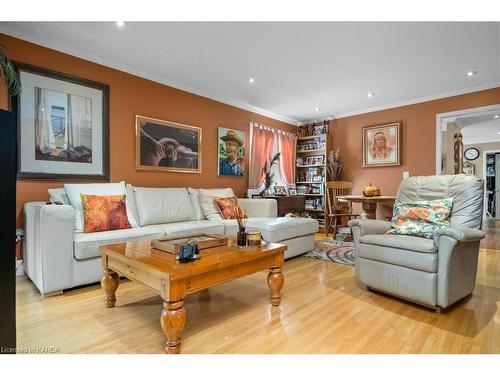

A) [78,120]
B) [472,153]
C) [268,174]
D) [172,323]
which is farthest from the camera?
Result: [472,153]

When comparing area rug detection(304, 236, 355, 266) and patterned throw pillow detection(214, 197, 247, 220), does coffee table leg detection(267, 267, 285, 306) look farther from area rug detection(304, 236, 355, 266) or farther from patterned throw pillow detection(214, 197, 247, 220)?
patterned throw pillow detection(214, 197, 247, 220)

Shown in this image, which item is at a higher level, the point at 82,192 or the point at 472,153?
the point at 472,153

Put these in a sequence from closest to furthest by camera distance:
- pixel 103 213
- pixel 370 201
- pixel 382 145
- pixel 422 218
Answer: pixel 422 218 → pixel 103 213 → pixel 370 201 → pixel 382 145

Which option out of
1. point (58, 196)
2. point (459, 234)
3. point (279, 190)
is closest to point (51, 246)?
point (58, 196)

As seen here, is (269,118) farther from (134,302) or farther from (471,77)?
(134,302)

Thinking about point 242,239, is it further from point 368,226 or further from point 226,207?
point 226,207

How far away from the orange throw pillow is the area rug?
7.25 feet

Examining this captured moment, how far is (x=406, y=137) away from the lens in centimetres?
461

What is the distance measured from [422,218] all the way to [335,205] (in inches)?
92.1

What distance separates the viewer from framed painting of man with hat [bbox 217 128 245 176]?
4.46 m

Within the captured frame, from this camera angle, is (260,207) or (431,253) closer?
(431,253)

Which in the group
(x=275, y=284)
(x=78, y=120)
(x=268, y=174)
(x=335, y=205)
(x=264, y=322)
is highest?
(x=78, y=120)

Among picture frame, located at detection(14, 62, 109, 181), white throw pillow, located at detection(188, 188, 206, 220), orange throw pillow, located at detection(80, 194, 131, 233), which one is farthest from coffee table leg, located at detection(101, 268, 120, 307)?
white throw pillow, located at detection(188, 188, 206, 220)
